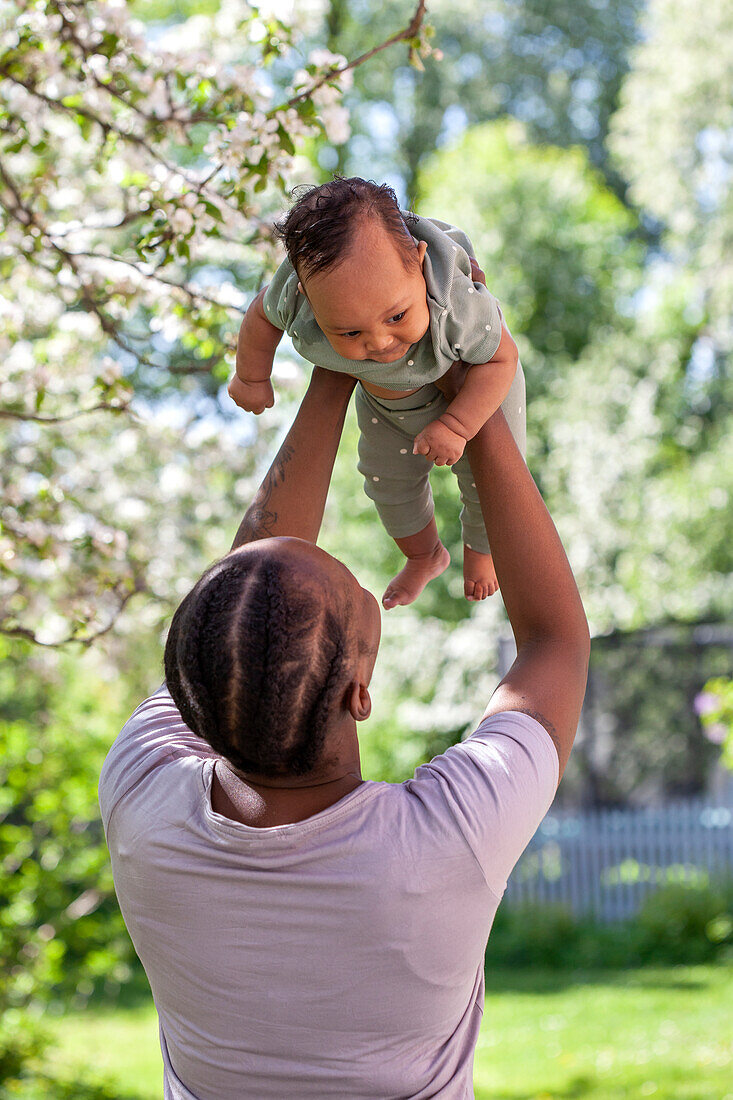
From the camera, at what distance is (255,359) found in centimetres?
175

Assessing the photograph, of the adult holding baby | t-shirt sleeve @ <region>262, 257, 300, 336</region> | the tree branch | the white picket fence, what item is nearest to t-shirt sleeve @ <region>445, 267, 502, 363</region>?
t-shirt sleeve @ <region>262, 257, 300, 336</region>

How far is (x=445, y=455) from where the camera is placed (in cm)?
148

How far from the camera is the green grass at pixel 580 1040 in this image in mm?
5230

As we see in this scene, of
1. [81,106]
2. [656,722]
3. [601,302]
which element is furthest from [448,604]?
[81,106]

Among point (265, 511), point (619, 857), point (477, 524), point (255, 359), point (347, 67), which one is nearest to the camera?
point (265, 511)

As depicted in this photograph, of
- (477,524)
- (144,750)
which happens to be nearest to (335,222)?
(477,524)

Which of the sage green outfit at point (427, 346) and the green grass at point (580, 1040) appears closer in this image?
the sage green outfit at point (427, 346)

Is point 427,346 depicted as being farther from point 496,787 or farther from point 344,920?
point 344,920

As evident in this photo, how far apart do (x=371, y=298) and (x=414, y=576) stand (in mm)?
688

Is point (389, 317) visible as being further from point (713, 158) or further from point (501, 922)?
point (713, 158)

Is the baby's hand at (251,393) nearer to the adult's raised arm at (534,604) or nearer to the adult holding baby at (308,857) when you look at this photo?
the adult's raised arm at (534,604)

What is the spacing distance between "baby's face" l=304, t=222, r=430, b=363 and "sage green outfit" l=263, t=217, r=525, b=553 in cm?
4

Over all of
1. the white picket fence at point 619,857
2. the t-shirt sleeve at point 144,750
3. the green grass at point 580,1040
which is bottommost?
the white picket fence at point 619,857

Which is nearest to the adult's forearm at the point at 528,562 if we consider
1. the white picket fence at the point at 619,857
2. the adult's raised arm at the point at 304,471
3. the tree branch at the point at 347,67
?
the adult's raised arm at the point at 304,471
